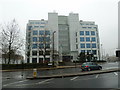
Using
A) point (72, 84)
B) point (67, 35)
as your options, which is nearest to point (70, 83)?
point (72, 84)

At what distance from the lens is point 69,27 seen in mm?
81125

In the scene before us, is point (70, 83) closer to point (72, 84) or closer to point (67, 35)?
point (72, 84)

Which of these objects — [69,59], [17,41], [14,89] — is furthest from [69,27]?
[14,89]

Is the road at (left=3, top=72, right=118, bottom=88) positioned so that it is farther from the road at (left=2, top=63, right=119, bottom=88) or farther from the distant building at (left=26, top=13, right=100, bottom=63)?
the distant building at (left=26, top=13, right=100, bottom=63)

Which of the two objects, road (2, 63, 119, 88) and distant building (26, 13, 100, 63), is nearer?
road (2, 63, 119, 88)

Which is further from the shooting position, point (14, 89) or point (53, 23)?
point (53, 23)

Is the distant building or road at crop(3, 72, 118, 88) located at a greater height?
the distant building

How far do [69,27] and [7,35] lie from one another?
5157 centimetres

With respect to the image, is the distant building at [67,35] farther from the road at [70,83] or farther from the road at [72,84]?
the road at [72,84]

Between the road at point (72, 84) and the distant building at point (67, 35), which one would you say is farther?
the distant building at point (67, 35)

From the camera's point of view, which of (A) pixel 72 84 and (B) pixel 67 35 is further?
(B) pixel 67 35

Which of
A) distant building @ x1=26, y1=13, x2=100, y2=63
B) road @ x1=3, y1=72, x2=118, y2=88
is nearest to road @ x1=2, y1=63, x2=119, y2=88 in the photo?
road @ x1=3, y1=72, x2=118, y2=88

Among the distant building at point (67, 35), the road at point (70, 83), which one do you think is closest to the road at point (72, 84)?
the road at point (70, 83)

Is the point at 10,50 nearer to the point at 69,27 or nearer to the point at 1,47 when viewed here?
the point at 1,47
